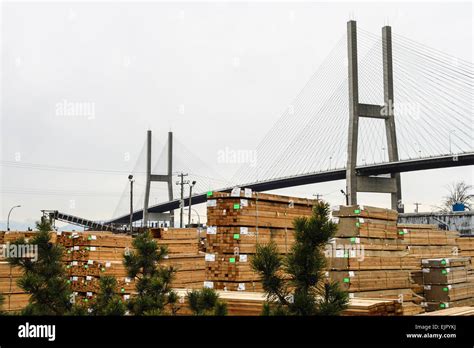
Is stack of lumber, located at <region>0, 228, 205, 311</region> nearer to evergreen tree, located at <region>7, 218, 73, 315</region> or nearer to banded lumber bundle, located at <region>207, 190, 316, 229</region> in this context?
evergreen tree, located at <region>7, 218, 73, 315</region>

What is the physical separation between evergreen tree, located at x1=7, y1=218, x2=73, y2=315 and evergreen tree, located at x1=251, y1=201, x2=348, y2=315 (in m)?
5.13

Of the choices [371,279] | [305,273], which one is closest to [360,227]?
[371,279]

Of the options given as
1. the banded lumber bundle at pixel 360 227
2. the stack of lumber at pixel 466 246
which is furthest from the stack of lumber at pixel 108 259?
the stack of lumber at pixel 466 246

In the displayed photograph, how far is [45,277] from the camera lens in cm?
1214

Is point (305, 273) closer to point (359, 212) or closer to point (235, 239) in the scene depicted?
point (235, 239)

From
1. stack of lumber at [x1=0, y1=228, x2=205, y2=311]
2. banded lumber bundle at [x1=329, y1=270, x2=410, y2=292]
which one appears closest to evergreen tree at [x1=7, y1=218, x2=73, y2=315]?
stack of lumber at [x1=0, y1=228, x2=205, y2=311]

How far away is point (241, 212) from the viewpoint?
12602 millimetres

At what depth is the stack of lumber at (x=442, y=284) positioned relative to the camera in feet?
51.9

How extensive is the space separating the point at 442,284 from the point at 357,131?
3657cm

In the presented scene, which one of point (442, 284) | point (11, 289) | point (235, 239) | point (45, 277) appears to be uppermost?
point (235, 239)
